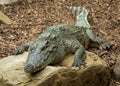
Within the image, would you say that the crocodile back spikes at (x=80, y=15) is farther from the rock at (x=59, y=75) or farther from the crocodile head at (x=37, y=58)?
the crocodile head at (x=37, y=58)

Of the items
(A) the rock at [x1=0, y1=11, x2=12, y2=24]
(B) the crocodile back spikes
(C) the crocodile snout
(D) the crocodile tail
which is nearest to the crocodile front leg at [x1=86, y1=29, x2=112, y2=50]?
(B) the crocodile back spikes

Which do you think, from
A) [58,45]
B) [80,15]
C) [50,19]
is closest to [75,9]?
[80,15]

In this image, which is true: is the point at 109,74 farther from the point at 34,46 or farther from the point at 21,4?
the point at 21,4

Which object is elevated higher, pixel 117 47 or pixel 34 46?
pixel 34 46

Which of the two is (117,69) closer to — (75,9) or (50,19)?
(50,19)

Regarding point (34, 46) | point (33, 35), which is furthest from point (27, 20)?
point (34, 46)

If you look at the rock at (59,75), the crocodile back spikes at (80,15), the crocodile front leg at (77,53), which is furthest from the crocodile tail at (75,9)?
the rock at (59,75)
